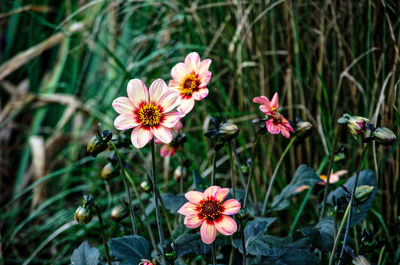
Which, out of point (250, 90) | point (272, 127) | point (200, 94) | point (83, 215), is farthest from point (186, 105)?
point (250, 90)

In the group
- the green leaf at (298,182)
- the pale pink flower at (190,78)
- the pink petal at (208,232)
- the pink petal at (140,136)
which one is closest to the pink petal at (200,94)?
the pale pink flower at (190,78)

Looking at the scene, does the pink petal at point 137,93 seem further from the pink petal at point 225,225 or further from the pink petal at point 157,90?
the pink petal at point 225,225

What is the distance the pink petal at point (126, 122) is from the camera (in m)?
0.63

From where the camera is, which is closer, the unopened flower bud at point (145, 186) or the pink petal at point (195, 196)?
the pink petal at point (195, 196)

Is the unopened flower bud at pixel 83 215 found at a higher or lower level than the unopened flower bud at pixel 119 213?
higher

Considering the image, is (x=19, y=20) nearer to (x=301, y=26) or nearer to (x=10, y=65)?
(x=10, y=65)

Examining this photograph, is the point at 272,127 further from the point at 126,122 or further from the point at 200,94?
the point at 126,122

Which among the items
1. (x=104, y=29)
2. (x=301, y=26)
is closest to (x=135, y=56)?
(x=104, y=29)

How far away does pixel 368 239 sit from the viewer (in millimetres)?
675

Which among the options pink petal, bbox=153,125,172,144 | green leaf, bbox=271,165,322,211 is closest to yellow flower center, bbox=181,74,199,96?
pink petal, bbox=153,125,172,144

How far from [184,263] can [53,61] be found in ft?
6.15

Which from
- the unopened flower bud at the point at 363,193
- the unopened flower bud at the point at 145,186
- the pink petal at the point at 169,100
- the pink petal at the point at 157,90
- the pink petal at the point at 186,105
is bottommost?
the unopened flower bud at the point at 363,193

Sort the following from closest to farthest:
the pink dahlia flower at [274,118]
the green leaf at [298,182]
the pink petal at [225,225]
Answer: the pink petal at [225,225]
the pink dahlia flower at [274,118]
the green leaf at [298,182]

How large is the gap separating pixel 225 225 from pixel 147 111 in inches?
9.1
